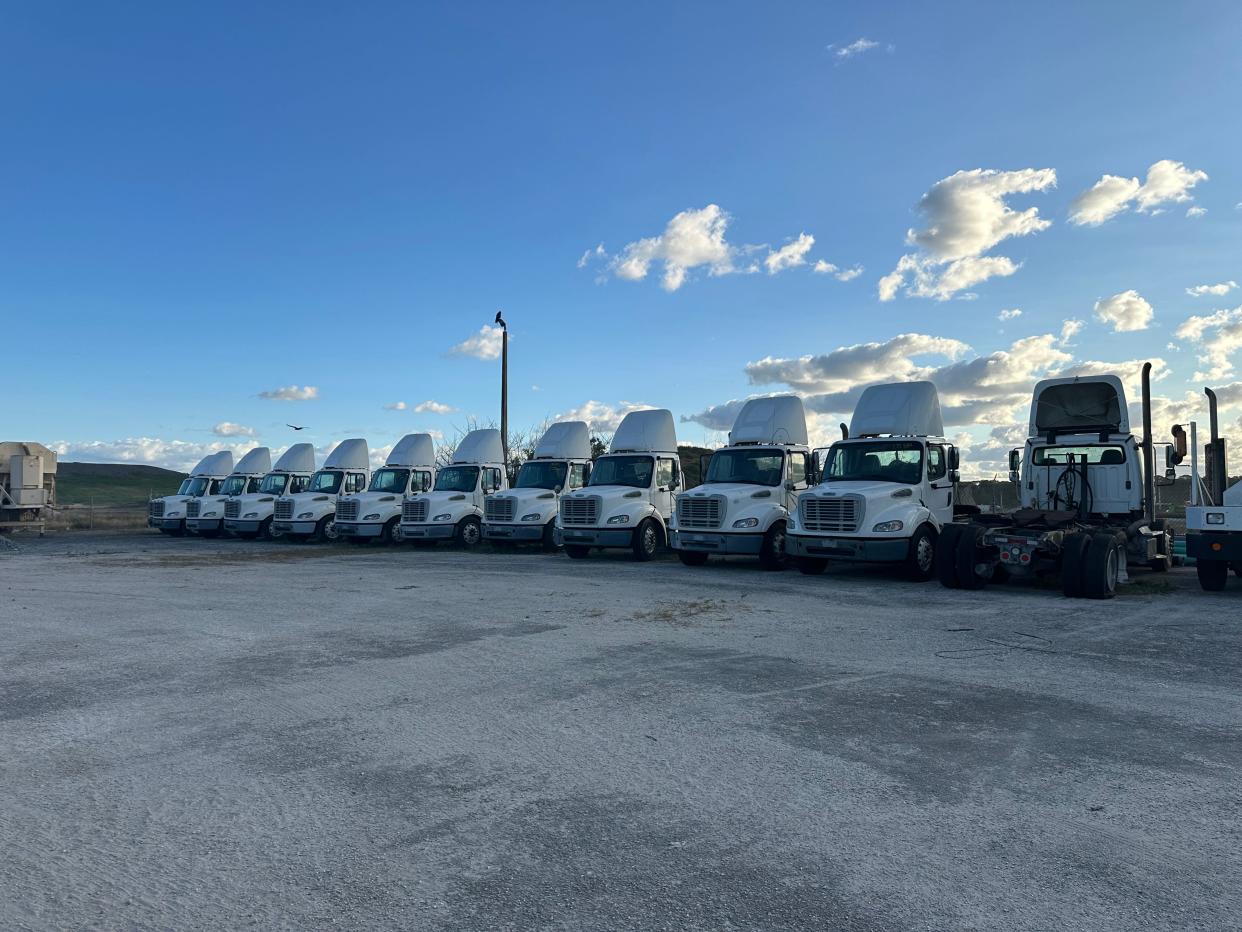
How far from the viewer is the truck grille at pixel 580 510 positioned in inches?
796

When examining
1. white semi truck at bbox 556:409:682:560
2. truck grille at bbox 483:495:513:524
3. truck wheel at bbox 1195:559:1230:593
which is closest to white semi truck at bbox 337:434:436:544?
truck grille at bbox 483:495:513:524

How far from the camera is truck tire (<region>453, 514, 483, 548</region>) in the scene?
24.9 m

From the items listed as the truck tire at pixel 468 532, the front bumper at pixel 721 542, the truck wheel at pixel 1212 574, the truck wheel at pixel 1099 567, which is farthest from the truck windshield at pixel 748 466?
the truck tire at pixel 468 532

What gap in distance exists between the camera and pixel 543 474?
77.4 ft

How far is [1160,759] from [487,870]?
4.09 meters

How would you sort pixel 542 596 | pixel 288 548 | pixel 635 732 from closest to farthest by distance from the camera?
pixel 635 732
pixel 542 596
pixel 288 548

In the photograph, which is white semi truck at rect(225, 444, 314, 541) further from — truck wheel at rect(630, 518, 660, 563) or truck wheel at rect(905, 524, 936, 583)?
truck wheel at rect(905, 524, 936, 583)

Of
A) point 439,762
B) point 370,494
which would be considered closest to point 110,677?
point 439,762

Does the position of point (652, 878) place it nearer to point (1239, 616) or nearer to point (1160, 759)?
point (1160, 759)

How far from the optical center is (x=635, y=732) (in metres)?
6.07

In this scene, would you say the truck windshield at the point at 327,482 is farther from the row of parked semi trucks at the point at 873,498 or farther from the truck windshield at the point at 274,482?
the row of parked semi trucks at the point at 873,498

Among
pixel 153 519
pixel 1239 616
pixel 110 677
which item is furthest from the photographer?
pixel 153 519

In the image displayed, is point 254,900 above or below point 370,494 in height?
below

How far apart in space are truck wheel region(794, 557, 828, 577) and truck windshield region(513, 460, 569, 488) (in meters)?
7.84
